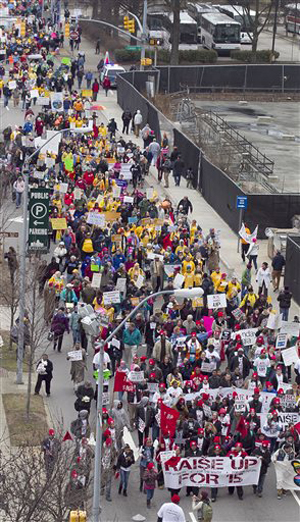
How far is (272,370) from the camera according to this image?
106 ft

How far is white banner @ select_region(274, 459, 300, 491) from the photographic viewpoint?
28219mm

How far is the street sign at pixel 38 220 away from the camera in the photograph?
1417 inches

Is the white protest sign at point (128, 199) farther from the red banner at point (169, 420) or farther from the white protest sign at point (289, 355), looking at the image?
the red banner at point (169, 420)

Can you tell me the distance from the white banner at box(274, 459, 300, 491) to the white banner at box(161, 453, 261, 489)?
424 mm

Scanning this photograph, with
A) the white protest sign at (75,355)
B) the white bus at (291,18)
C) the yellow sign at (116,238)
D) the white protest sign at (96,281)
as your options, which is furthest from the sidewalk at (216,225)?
the white bus at (291,18)

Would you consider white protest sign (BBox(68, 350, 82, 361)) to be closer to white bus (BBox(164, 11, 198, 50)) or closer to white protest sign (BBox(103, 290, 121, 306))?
white protest sign (BBox(103, 290, 121, 306))

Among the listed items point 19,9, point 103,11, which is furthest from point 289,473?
point 19,9

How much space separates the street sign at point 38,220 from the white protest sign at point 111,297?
2690 millimetres

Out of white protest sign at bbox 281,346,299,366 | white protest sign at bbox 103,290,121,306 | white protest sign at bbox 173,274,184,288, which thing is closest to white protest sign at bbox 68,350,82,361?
white protest sign at bbox 103,290,121,306

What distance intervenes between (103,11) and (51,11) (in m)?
3.47

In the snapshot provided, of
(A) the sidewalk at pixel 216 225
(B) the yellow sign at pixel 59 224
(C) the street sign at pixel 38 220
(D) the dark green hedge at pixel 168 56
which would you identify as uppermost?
(C) the street sign at pixel 38 220

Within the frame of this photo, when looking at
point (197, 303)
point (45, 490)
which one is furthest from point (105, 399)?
point (197, 303)

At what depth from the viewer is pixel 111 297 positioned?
35.0m

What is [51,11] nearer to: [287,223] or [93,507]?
[287,223]
